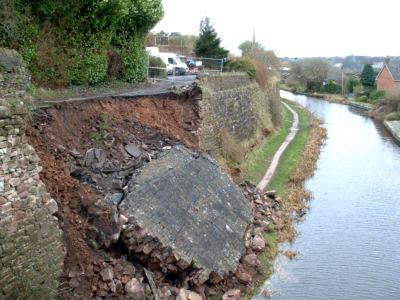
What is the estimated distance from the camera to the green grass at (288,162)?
57.4 ft

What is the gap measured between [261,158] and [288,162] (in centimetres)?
147

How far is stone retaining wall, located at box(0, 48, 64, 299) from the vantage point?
6.26 metres

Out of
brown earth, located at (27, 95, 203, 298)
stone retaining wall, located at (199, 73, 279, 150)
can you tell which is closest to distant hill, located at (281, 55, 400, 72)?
stone retaining wall, located at (199, 73, 279, 150)

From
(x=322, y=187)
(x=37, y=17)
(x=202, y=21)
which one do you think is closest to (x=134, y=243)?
(x=37, y=17)

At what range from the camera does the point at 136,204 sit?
8.92 meters

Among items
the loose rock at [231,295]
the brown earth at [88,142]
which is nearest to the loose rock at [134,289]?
the brown earth at [88,142]

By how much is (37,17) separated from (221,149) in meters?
8.92

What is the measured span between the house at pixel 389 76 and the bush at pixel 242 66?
3178 cm

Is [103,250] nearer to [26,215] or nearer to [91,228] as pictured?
[91,228]

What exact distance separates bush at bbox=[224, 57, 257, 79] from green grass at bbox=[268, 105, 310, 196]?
5287 millimetres

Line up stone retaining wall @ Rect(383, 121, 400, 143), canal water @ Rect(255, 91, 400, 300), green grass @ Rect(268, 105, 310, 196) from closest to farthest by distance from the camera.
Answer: canal water @ Rect(255, 91, 400, 300)
green grass @ Rect(268, 105, 310, 196)
stone retaining wall @ Rect(383, 121, 400, 143)

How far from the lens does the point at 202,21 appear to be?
3497 cm

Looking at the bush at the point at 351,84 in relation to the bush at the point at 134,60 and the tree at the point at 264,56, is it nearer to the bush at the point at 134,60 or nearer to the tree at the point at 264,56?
the tree at the point at 264,56

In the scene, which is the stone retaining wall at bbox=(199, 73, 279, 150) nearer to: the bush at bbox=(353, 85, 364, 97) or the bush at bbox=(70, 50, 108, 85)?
the bush at bbox=(70, 50, 108, 85)
